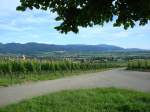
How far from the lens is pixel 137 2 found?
911 cm

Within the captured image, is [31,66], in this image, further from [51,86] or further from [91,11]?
[91,11]

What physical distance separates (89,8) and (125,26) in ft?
7.48

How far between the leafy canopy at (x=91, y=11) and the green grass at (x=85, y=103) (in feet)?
15.7

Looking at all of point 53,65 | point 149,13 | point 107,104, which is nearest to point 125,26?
point 149,13

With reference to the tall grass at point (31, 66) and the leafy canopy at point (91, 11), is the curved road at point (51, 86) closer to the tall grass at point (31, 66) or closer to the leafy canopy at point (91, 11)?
the leafy canopy at point (91, 11)

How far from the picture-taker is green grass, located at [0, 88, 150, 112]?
584 inches

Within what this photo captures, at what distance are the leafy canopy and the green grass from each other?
A: 4795 mm

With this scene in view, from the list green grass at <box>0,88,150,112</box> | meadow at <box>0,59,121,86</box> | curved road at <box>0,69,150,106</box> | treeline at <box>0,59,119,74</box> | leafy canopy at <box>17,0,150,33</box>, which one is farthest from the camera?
treeline at <box>0,59,119,74</box>

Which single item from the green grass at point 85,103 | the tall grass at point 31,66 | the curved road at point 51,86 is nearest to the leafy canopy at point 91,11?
the green grass at point 85,103

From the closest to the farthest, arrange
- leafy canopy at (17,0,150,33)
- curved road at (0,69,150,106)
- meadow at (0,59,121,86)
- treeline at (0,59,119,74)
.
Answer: leafy canopy at (17,0,150,33) < curved road at (0,69,150,106) < meadow at (0,59,121,86) < treeline at (0,59,119,74)

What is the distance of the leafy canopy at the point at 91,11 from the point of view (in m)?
9.22

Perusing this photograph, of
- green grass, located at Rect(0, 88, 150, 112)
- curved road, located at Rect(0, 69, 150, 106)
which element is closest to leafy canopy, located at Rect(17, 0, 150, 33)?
green grass, located at Rect(0, 88, 150, 112)

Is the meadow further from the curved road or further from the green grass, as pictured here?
the green grass

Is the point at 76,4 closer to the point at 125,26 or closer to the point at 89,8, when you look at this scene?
the point at 89,8
